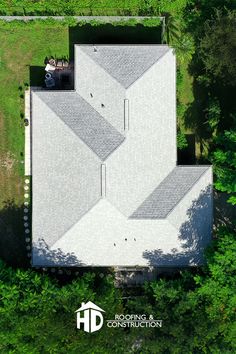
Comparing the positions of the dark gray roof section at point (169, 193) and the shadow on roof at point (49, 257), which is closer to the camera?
the dark gray roof section at point (169, 193)

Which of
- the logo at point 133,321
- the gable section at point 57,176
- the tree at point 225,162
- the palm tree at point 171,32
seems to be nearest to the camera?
the logo at point 133,321

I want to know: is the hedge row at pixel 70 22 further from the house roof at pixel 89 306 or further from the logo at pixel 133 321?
the logo at pixel 133 321

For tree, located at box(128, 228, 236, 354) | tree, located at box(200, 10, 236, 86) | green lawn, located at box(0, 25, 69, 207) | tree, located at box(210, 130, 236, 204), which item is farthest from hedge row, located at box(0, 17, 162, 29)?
tree, located at box(128, 228, 236, 354)

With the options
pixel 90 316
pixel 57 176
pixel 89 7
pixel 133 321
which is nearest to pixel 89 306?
pixel 90 316

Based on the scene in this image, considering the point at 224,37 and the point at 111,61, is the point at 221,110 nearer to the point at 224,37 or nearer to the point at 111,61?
the point at 224,37

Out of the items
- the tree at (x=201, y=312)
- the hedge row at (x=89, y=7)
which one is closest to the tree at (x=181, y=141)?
the tree at (x=201, y=312)

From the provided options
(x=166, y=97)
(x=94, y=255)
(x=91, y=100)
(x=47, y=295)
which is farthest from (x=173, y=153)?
(x=47, y=295)

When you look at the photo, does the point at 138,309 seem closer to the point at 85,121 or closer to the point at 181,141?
the point at 181,141
